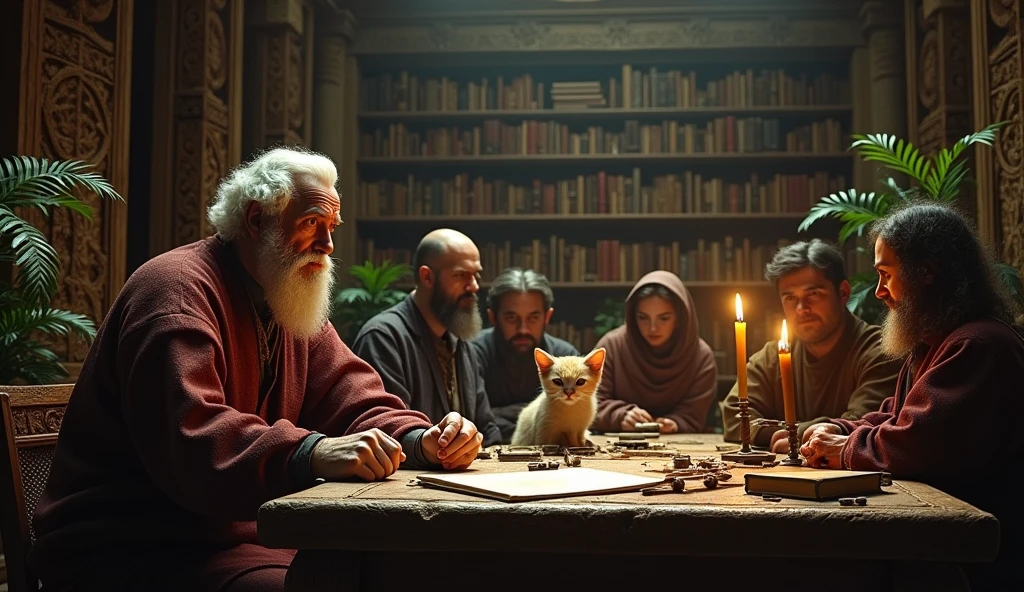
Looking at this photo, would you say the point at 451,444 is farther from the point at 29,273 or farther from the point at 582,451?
the point at 29,273

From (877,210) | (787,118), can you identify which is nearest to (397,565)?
(877,210)

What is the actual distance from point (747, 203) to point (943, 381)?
564 cm

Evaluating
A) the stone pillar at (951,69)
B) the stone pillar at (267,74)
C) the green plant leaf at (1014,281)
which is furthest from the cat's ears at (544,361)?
the stone pillar at (267,74)

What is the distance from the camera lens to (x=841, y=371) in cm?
349

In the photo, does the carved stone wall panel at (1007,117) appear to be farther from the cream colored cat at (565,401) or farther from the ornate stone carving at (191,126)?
the ornate stone carving at (191,126)

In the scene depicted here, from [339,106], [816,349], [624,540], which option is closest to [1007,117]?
[816,349]

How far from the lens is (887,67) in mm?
7016

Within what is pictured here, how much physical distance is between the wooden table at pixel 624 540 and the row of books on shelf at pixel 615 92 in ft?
20.5

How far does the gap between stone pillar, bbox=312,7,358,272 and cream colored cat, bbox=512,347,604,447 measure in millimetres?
4673

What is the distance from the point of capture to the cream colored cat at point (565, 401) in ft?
9.68

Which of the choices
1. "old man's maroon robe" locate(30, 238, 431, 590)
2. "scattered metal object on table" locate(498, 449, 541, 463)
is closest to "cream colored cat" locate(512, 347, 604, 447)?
"scattered metal object on table" locate(498, 449, 541, 463)

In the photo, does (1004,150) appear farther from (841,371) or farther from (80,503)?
(80,503)

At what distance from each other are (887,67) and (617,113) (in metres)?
2.18

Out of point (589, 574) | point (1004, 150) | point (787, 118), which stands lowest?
point (589, 574)
